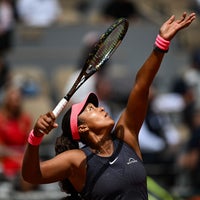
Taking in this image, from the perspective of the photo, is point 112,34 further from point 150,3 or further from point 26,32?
point 150,3

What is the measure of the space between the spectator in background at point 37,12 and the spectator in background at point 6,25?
0.60ft

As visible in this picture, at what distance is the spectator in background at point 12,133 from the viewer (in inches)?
356

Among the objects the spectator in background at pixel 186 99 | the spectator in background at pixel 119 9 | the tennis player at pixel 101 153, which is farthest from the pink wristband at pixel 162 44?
the spectator in background at pixel 119 9

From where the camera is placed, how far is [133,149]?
18.1 ft

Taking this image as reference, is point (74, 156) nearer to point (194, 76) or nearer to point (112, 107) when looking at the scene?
point (112, 107)

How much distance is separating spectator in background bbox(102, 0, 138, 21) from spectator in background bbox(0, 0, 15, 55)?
1.43m

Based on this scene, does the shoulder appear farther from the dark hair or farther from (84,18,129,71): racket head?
(84,18,129,71): racket head

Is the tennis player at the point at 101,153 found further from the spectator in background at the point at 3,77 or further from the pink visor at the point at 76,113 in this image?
the spectator in background at the point at 3,77

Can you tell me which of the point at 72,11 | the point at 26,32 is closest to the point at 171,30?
the point at 26,32

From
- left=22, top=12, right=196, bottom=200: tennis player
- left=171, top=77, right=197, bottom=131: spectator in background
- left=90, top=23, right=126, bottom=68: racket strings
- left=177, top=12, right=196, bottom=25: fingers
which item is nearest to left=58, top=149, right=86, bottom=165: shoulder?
left=22, top=12, right=196, bottom=200: tennis player

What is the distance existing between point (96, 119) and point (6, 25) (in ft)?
22.5

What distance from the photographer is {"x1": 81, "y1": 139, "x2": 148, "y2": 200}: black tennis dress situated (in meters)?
5.27

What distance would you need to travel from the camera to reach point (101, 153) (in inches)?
212

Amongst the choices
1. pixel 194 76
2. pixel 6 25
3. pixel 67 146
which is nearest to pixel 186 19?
pixel 67 146
